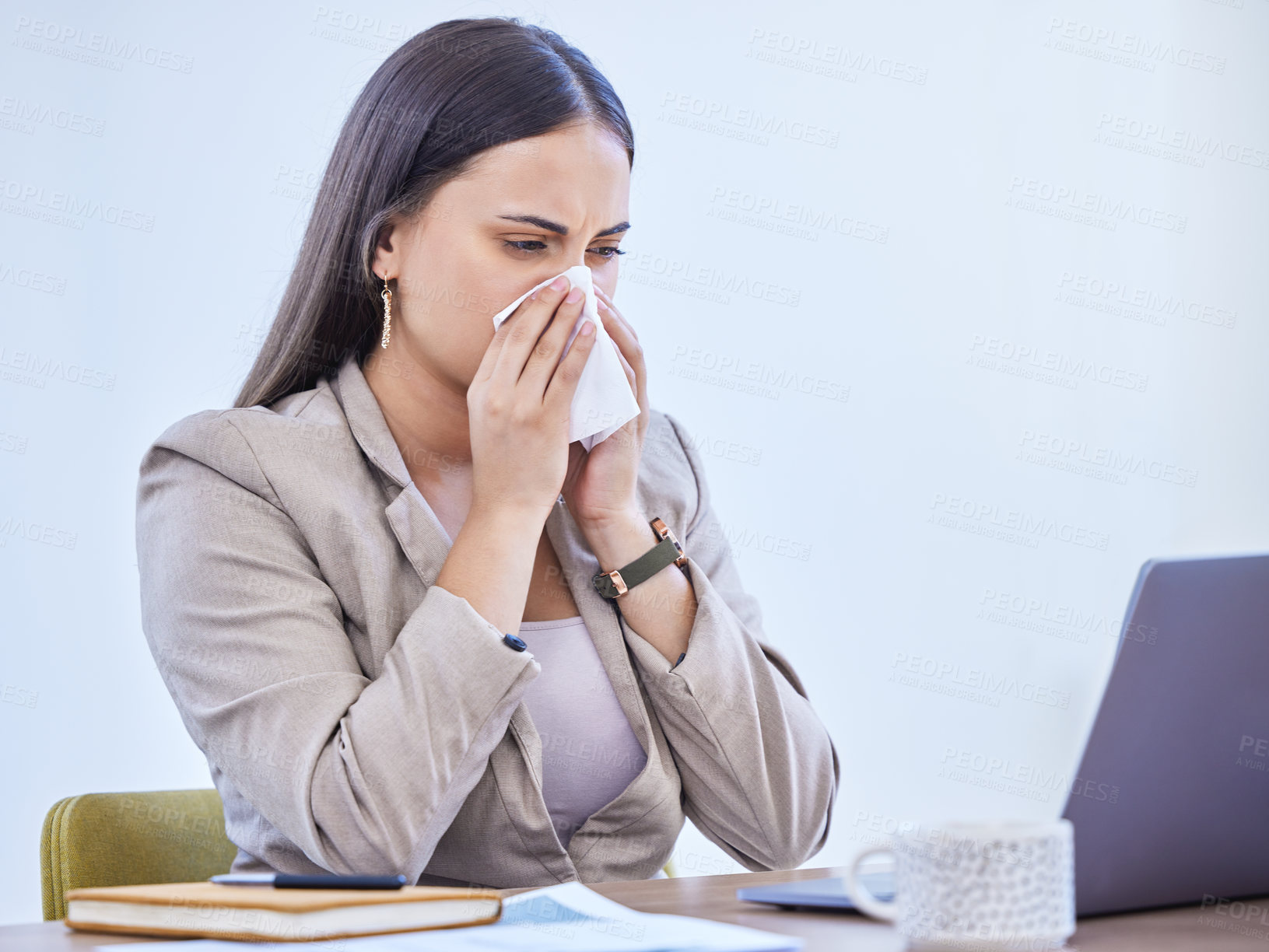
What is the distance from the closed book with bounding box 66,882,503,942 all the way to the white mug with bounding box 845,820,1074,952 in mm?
317

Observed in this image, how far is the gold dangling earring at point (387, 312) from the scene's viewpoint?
1468mm

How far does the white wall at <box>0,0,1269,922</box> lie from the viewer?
2.50 metres

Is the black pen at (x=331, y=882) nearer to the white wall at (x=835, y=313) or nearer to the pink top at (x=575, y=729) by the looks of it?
the pink top at (x=575, y=729)

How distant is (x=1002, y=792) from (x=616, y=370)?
2.57 m

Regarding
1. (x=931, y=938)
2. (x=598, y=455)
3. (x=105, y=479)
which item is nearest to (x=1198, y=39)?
(x=598, y=455)

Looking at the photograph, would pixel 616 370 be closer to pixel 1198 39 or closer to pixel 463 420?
pixel 463 420

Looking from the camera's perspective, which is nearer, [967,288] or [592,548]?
[592,548]

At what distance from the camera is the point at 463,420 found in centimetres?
152

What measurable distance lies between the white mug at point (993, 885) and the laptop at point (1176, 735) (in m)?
0.11

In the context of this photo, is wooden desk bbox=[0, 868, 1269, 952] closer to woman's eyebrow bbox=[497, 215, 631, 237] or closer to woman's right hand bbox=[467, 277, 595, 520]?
woman's right hand bbox=[467, 277, 595, 520]

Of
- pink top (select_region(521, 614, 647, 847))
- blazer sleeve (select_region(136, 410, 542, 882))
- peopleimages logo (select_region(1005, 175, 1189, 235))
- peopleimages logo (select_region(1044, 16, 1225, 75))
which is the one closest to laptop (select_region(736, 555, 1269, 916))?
blazer sleeve (select_region(136, 410, 542, 882))

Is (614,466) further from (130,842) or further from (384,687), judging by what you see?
(130,842)

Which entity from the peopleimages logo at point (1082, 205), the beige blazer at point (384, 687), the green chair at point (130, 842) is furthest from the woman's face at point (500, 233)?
the peopleimages logo at point (1082, 205)

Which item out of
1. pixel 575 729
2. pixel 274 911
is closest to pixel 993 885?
pixel 274 911
